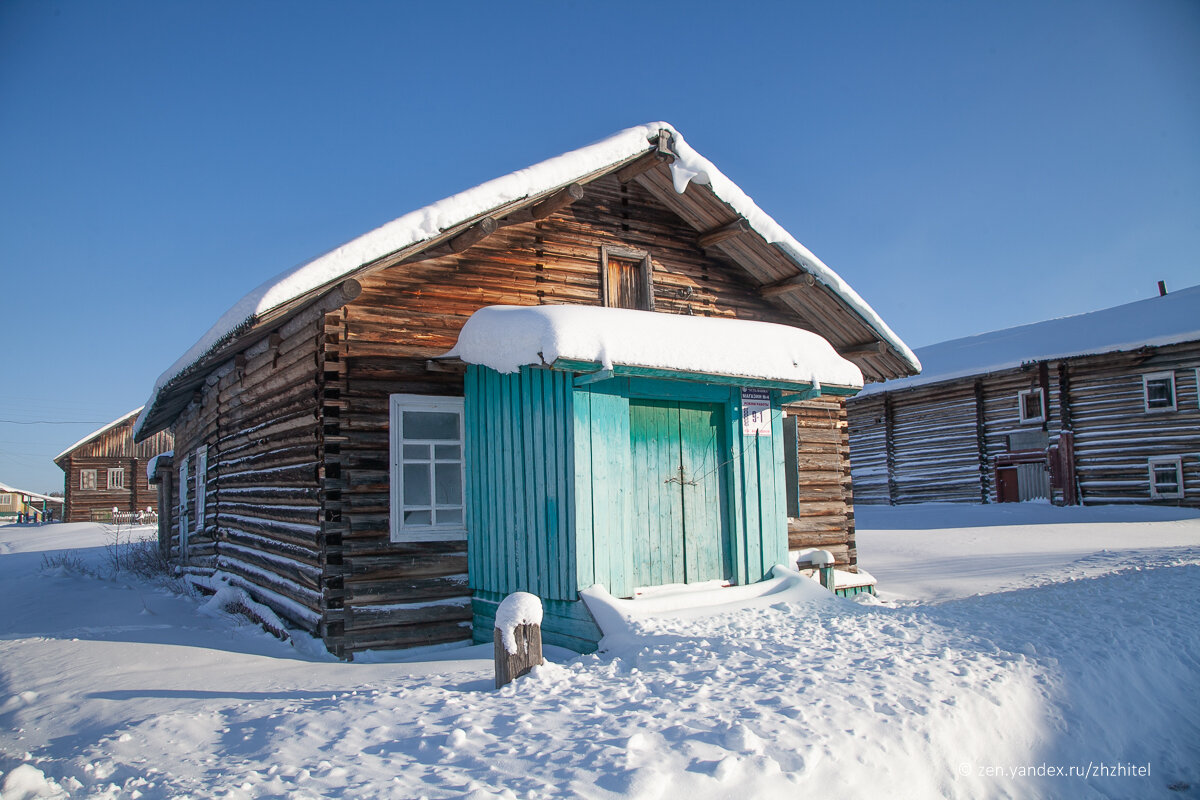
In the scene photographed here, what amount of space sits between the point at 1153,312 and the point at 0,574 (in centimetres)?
3240

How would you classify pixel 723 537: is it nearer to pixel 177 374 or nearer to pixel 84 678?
pixel 84 678

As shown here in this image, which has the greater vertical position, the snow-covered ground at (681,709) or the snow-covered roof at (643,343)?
the snow-covered roof at (643,343)

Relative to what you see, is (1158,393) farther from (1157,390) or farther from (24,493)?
(24,493)

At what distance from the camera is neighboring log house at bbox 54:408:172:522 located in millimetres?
38125

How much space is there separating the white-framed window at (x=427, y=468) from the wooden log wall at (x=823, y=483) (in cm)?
489

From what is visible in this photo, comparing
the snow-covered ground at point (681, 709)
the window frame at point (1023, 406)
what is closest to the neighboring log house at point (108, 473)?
the snow-covered ground at point (681, 709)

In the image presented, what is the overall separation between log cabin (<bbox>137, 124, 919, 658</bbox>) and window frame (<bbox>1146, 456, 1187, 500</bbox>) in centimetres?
1651

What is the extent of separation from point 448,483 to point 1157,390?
865 inches

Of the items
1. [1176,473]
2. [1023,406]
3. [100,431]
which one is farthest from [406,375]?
[100,431]

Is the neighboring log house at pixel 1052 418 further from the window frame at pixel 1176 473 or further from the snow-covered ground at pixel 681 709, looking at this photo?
the snow-covered ground at pixel 681 709

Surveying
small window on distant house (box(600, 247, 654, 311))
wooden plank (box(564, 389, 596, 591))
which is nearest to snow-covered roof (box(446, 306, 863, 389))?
wooden plank (box(564, 389, 596, 591))

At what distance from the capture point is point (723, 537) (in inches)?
320

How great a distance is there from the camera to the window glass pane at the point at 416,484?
816cm

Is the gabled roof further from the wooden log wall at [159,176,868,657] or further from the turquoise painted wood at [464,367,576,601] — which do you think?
the turquoise painted wood at [464,367,576,601]
